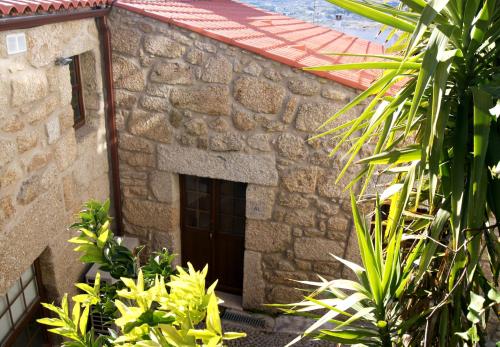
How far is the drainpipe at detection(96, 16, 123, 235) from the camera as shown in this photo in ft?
12.9

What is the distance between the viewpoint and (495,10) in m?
1.74

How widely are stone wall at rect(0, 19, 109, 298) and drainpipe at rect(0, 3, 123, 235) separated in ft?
0.26

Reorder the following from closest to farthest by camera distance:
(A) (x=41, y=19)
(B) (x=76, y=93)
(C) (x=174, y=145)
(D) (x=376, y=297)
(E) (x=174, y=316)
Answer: (E) (x=174, y=316) < (D) (x=376, y=297) < (A) (x=41, y=19) < (B) (x=76, y=93) < (C) (x=174, y=145)

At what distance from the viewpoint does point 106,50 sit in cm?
398

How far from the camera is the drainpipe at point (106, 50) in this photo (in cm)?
274

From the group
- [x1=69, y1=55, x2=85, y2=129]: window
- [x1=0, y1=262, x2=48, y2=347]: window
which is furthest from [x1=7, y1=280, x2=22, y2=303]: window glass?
[x1=69, y1=55, x2=85, y2=129]: window

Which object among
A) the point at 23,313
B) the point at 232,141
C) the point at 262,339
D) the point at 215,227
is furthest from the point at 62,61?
the point at 262,339

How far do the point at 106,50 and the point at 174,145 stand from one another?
1.04 m

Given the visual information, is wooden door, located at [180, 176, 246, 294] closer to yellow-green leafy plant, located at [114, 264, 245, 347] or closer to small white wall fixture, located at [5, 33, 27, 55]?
small white wall fixture, located at [5, 33, 27, 55]

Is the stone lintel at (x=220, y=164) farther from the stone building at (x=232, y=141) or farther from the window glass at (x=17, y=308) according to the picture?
the window glass at (x=17, y=308)

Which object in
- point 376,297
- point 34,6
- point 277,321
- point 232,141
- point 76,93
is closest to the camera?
point 376,297

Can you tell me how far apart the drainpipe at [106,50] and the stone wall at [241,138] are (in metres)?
0.06

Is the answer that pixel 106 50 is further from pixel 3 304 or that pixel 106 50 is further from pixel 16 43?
pixel 3 304

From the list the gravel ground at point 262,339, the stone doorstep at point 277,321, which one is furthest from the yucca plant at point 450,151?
the stone doorstep at point 277,321
